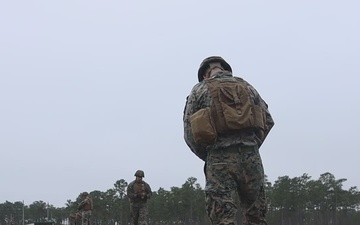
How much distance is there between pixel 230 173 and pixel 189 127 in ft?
2.07

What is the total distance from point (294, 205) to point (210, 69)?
78544 millimetres

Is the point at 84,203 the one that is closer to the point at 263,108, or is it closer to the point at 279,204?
the point at 263,108

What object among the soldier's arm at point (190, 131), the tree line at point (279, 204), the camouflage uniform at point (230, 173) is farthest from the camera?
the tree line at point (279, 204)

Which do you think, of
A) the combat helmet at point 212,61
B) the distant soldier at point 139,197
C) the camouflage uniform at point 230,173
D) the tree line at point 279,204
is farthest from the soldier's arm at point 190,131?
the tree line at point 279,204

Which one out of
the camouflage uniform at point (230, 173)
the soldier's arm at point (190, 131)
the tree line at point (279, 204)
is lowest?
the camouflage uniform at point (230, 173)

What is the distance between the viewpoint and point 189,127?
514 centimetres

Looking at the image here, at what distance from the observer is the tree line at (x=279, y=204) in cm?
8025

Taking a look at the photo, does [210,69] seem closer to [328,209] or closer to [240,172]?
[240,172]

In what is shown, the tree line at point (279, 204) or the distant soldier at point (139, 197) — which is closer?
the distant soldier at point (139, 197)

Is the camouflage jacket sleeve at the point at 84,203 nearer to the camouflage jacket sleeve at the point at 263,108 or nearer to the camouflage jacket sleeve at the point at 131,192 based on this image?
the camouflage jacket sleeve at the point at 131,192

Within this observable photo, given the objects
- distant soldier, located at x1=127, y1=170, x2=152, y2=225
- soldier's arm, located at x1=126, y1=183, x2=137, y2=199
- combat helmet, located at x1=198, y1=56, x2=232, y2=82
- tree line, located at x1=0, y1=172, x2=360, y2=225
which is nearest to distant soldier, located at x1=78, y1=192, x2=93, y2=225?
distant soldier, located at x1=127, y1=170, x2=152, y2=225

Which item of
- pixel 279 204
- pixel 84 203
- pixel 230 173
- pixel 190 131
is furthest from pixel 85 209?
pixel 279 204

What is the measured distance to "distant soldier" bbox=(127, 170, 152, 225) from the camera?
1616 cm

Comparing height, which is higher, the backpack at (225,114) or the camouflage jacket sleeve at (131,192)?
the camouflage jacket sleeve at (131,192)
